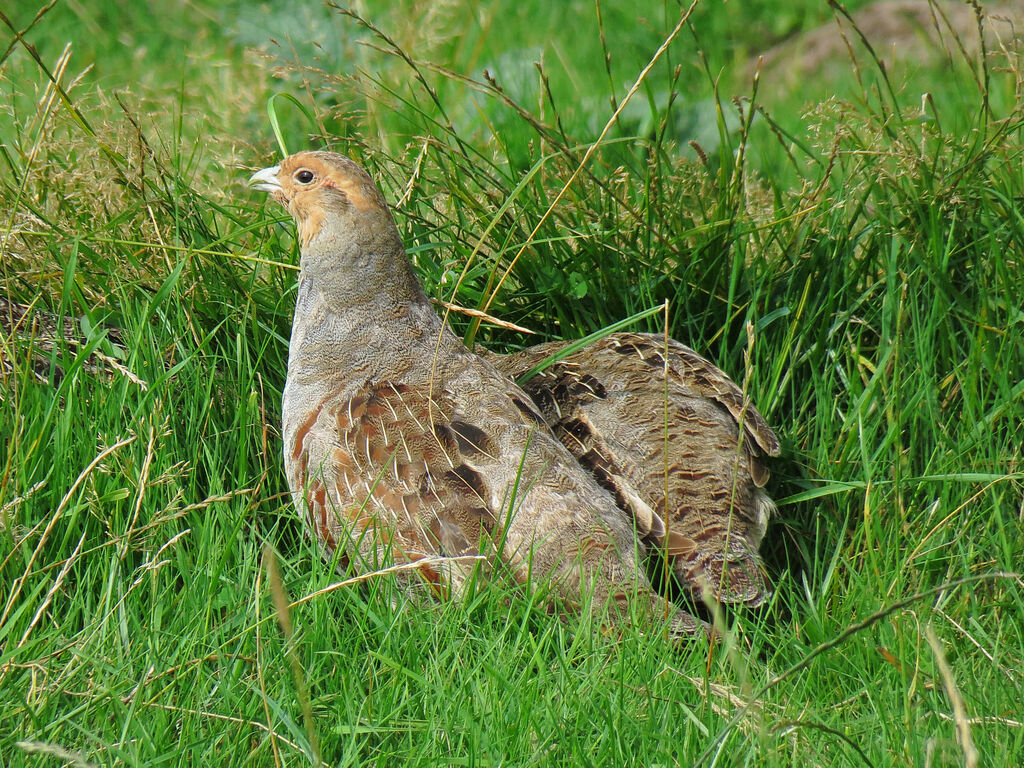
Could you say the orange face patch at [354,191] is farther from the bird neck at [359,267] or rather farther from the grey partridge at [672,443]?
the grey partridge at [672,443]

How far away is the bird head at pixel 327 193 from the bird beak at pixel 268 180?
0.06 metres

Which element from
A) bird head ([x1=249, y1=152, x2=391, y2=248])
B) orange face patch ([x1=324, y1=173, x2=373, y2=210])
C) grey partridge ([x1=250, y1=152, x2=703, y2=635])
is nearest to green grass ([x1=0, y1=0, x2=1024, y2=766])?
grey partridge ([x1=250, y1=152, x2=703, y2=635])

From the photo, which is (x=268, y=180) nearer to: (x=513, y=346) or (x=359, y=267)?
(x=359, y=267)

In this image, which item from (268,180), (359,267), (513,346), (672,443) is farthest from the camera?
(513,346)

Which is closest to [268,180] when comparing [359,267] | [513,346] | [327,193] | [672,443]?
[327,193]

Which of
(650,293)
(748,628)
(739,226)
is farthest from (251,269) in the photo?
(748,628)

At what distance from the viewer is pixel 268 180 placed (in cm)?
393

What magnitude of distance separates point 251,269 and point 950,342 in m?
2.65

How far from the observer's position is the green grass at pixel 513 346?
2486mm

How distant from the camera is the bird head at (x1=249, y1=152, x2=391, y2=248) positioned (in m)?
3.74

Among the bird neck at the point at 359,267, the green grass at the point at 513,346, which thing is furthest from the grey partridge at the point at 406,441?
the green grass at the point at 513,346

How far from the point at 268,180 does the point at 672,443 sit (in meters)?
1.73

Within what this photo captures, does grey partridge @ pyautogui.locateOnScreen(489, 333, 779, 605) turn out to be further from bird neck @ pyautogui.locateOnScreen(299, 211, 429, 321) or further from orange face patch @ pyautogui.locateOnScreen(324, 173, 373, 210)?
orange face patch @ pyautogui.locateOnScreen(324, 173, 373, 210)

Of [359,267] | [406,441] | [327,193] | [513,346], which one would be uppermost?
[327,193]
